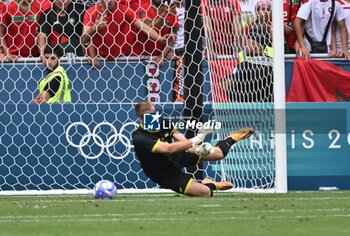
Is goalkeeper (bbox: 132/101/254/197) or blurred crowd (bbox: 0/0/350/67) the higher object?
blurred crowd (bbox: 0/0/350/67)

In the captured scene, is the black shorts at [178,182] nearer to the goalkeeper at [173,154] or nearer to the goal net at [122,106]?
the goalkeeper at [173,154]

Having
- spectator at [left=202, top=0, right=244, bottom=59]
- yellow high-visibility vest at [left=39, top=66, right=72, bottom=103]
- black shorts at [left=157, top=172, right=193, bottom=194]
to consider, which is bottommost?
black shorts at [left=157, top=172, right=193, bottom=194]

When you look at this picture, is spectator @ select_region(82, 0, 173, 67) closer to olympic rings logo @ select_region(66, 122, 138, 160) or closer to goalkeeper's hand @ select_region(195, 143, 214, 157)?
olympic rings logo @ select_region(66, 122, 138, 160)

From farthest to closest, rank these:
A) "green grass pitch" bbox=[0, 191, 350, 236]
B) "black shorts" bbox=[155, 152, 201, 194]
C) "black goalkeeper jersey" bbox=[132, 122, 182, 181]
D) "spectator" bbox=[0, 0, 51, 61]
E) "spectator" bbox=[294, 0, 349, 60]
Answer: "spectator" bbox=[294, 0, 349, 60], "spectator" bbox=[0, 0, 51, 61], "black shorts" bbox=[155, 152, 201, 194], "black goalkeeper jersey" bbox=[132, 122, 182, 181], "green grass pitch" bbox=[0, 191, 350, 236]

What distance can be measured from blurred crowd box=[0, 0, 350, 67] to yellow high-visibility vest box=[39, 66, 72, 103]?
0.82 ft

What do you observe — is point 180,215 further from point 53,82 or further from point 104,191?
point 53,82

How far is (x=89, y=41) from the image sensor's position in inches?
588

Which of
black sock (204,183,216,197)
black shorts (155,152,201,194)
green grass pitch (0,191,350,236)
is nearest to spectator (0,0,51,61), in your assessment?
green grass pitch (0,191,350,236)

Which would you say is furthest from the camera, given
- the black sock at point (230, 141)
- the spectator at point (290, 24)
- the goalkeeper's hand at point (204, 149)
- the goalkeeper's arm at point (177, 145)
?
the spectator at point (290, 24)

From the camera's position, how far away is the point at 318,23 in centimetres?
1567

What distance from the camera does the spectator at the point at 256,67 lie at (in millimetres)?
13961

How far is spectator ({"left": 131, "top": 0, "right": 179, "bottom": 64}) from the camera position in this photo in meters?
15.0

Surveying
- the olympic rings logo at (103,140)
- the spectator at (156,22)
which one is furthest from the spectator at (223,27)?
the olympic rings logo at (103,140)

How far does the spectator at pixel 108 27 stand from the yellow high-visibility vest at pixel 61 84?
1.49 ft
